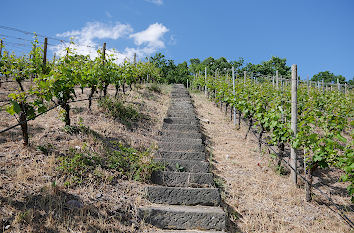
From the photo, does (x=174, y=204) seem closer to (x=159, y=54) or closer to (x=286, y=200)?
(x=286, y=200)

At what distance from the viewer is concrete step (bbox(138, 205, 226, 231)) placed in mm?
3027

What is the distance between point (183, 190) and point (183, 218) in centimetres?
49

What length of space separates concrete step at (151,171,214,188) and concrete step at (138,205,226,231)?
0.82 metres

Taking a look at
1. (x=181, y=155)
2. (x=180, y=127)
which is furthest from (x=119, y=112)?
(x=181, y=155)

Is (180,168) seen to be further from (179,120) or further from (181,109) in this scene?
(181,109)

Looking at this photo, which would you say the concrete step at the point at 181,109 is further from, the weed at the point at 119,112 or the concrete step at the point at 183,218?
the concrete step at the point at 183,218

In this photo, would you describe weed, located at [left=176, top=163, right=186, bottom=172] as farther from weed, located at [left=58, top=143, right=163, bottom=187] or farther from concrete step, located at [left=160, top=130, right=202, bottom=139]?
concrete step, located at [left=160, top=130, right=202, bottom=139]

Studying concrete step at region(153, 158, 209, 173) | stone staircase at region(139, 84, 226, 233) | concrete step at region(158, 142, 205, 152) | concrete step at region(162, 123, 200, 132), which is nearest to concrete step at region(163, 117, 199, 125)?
concrete step at region(162, 123, 200, 132)

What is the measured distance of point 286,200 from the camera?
13.5 feet

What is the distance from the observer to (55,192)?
3.05 metres

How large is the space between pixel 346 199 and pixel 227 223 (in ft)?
10.3

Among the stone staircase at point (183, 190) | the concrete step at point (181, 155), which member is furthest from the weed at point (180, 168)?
the concrete step at point (181, 155)

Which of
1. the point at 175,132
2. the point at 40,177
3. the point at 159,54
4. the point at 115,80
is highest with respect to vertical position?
the point at 159,54

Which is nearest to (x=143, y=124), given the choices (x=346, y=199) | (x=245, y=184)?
(x=245, y=184)
